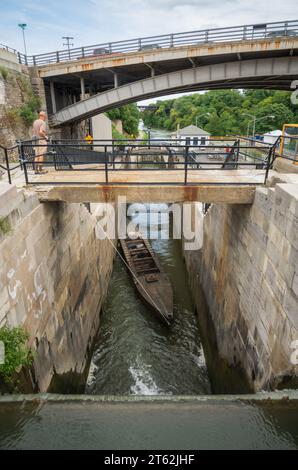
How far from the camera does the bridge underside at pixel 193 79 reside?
712 inches

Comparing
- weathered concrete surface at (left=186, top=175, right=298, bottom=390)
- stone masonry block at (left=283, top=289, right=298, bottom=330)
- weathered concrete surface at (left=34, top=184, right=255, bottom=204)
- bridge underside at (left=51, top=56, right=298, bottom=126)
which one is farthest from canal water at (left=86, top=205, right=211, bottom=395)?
bridge underside at (left=51, top=56, right=298, bottom=126)

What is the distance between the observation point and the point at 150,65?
63.8ft

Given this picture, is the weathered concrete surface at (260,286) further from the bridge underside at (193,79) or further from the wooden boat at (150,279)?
the bridge underside at (193,79)

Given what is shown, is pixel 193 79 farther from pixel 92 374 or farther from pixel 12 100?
pixel 92 374

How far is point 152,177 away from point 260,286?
13.7 feet

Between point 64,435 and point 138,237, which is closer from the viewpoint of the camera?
point 64,435

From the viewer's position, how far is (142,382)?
34.6 feet

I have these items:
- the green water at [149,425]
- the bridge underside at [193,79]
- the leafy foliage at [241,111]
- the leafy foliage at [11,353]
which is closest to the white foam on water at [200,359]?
the green water at [149,425]

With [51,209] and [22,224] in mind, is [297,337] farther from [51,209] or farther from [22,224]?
[51,209]

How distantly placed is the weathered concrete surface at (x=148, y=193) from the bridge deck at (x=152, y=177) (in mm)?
231

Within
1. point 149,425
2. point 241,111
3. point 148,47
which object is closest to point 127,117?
point 241,111

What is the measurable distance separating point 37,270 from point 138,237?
11.3 m

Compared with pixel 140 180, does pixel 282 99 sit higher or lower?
higher
